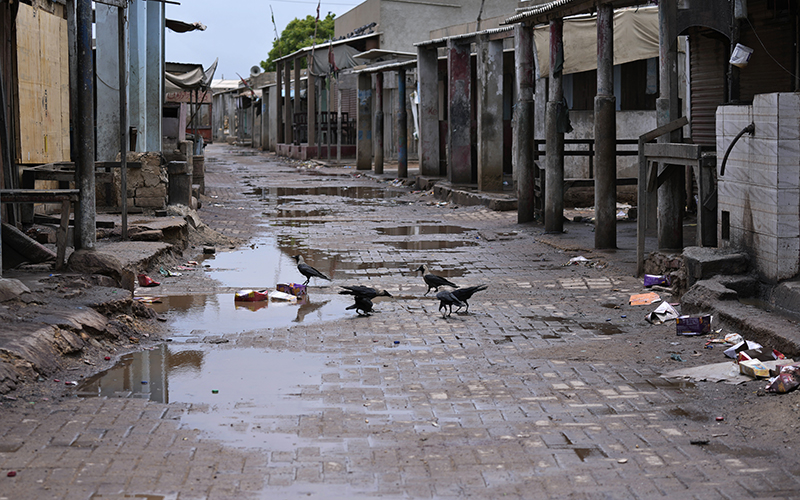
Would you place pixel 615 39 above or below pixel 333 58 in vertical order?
below

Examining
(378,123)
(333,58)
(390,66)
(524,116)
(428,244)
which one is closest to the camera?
(428,244)

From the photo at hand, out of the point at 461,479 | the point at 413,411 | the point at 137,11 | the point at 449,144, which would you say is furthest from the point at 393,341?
the point at 449,144

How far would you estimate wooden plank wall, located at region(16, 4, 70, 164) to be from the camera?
9.83 m

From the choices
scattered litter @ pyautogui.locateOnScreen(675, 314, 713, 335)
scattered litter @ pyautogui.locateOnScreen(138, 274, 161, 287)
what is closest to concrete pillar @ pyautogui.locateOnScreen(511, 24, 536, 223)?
scattered litter @ pyautogui.locateOnScreen(138, 274, 161, 287)

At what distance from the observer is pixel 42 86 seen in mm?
10531

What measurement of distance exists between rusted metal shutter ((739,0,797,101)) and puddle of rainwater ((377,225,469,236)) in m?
5.31

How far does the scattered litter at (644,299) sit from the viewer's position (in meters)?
8.28

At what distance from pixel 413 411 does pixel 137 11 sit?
1189 centimetres

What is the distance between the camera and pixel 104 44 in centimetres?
1316

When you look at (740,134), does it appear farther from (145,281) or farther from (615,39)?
(615,39)

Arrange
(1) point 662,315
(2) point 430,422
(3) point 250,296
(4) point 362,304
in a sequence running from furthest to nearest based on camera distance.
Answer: (3) point 250,296 → (4) point 362,304 → (1) point 662,315 → (2) point 430,422

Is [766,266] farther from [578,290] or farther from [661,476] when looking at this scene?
[661,476]

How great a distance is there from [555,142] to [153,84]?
744cm

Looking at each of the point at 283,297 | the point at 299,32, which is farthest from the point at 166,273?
the point at 299,32
